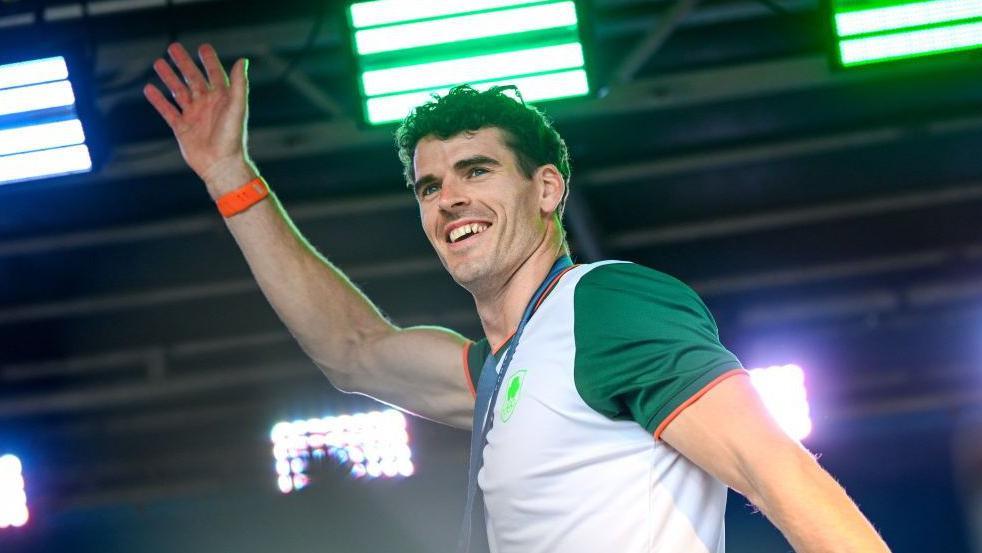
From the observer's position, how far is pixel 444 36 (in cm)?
427

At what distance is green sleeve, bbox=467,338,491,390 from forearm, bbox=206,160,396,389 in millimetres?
230

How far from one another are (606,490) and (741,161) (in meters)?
4.88

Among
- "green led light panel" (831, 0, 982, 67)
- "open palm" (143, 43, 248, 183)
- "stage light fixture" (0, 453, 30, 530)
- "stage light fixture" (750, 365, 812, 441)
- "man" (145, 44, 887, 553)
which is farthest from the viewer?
"stage light fixture" (0, 453, 30, 530)

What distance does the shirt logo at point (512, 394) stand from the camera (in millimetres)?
1694

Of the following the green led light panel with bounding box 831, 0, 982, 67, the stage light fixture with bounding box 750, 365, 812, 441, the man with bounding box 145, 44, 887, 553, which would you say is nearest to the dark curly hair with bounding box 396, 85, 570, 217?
the man with bounding box 145, 44, 887, 553

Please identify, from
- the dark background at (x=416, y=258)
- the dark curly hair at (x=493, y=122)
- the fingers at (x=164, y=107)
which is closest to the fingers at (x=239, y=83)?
the fingers at (x=164, y=107)

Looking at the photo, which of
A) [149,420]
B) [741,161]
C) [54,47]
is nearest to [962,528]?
[741,161]

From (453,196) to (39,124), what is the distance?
9.73 ft

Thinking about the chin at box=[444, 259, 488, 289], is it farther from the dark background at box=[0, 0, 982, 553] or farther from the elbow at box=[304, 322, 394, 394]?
the dark background at box=[0, 0, 982, 553]

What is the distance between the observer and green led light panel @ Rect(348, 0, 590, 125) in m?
4.22

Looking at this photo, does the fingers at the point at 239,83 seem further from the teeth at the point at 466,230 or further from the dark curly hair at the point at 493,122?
the teeth at the point at 466,230

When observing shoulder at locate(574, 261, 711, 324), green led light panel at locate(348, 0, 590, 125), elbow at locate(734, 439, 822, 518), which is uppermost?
green led light panel at locate(348, 0, 590, 125)

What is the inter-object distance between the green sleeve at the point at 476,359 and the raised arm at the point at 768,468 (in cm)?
66

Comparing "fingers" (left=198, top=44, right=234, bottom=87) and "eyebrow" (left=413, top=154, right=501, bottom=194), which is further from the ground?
"fingers" (left=198, top=44, right=234, bottom=87)
